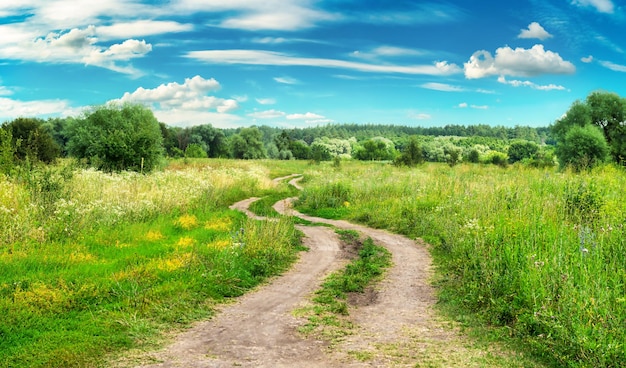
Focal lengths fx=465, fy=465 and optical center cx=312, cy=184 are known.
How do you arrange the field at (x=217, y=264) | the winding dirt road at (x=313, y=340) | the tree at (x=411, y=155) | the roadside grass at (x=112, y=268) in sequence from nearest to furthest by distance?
1. the winding dirt road at (x=313, y=340)
2. the field at (x=217, y=264)
3. the roadside grass at (x=112, y=268)
4. the tree at (x=411, y=155)

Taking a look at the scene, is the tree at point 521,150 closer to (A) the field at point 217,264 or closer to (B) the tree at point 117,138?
(B) the tree at point 117,138

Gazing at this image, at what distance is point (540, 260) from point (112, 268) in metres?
8.41

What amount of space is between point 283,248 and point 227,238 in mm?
1581

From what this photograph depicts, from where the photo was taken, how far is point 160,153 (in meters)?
38.6

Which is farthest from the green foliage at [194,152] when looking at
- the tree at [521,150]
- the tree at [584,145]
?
the tree at [521,150]

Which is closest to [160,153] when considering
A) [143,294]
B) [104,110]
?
[104,110]

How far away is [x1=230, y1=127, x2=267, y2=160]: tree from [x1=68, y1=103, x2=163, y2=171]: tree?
61789 millimetres

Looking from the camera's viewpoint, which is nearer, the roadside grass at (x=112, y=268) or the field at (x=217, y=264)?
the field at (x=217, y=264)

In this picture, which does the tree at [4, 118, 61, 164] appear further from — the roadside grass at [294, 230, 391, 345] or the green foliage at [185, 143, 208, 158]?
the roadside grass at [294, 230, 391, 345]

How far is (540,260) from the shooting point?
824 centimetres

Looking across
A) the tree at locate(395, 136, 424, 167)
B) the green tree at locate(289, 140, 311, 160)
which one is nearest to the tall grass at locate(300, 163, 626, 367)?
the tree at locate(395, 136, 424, 167)

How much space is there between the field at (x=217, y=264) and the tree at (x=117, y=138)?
1601cm

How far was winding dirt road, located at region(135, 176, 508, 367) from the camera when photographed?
621 cm

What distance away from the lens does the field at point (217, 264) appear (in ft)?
21.5
